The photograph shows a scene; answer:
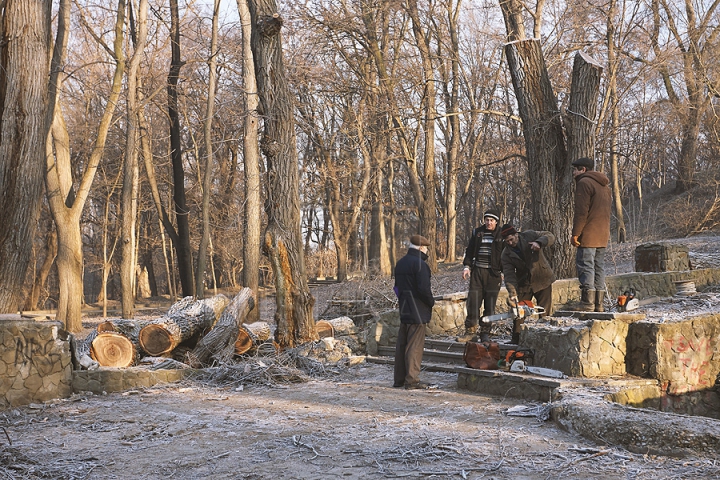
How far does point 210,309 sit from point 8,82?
4816 mm

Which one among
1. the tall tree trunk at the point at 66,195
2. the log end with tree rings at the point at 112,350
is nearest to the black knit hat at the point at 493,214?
the log end with tree rings at the point at 112,350

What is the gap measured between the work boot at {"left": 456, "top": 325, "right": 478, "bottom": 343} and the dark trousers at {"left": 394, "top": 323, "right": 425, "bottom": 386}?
227 cm

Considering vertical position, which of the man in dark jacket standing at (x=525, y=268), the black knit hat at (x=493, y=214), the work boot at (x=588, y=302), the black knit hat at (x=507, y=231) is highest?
the black knit hat at (x=493, y=214)

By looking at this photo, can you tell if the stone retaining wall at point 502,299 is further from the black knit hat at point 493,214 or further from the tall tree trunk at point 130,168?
the tall tree trunk at point 130,168

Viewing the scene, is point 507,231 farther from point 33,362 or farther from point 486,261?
point 33,362

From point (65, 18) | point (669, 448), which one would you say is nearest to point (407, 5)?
point (65, 18)

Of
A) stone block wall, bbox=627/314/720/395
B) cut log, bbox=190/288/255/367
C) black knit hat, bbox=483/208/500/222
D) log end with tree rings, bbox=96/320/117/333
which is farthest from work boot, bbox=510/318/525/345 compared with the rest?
log end with tree rings, bbox=96/320/117/333

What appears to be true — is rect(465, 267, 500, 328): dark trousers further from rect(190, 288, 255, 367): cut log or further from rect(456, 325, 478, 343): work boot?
rect(190, 288, 255, 367): cut log

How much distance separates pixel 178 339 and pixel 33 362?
9.60 feet

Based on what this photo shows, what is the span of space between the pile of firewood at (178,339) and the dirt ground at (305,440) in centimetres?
171

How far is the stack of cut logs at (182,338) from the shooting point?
10227mm

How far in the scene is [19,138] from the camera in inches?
391

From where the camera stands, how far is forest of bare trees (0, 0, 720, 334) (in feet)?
36.1

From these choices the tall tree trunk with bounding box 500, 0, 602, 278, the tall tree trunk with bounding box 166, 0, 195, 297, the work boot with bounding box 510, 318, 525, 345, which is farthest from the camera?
the tall tree trunk with bounding box 166, 0, 195, 297
